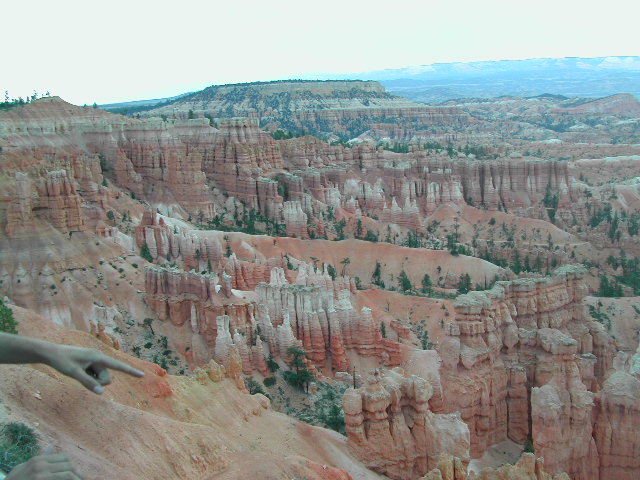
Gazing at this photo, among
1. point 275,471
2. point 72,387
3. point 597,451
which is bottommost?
point 597,451

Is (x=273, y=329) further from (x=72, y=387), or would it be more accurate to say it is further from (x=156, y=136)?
(x=156, y=136)

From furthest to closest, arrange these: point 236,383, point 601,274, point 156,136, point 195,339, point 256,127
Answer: point 256,127, point 156,136, point 601,274, point 195,339, point 236,383

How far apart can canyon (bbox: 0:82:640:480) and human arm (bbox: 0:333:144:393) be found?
466 centimetres

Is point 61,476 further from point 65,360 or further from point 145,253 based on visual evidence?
point 145,253

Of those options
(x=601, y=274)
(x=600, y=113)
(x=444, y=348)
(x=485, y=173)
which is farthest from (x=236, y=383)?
(x=600, y=113)

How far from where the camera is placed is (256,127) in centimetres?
6825

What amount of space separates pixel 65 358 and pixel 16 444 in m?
4.36

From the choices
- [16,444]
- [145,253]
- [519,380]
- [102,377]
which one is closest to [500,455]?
[519,380]

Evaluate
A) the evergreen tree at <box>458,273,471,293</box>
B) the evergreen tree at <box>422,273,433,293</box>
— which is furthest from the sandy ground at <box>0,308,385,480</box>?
the evergreen tree at <box>422,273,433,293</box>

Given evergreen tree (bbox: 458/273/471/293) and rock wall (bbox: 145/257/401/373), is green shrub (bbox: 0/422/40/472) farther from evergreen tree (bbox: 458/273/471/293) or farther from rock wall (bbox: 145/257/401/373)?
evergreen tree (bbox: 458/273/471/293)

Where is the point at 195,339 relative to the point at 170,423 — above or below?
below

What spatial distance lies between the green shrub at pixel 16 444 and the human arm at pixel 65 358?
343 centimetres

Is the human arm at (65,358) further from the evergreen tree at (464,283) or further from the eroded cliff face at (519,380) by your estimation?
the evergreen tree at (464,283)

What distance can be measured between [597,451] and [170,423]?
1297cm
